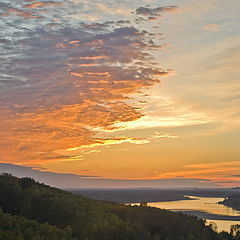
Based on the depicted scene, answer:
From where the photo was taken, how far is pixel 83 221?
63.4m

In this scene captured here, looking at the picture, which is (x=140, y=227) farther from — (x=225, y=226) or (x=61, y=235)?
(x=225, y=226)

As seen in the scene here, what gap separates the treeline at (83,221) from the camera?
47.9 meters

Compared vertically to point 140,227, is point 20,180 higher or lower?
higher

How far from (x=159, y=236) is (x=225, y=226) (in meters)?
56.6

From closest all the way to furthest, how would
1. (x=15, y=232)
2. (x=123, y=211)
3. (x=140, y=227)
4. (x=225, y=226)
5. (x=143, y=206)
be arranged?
(x=15, y=232) < (x=140, y=227) < (x=123, y=211) < (x=143, y=206) < (x=225, y=226)

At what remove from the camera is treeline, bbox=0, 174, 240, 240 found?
4794 centimetres

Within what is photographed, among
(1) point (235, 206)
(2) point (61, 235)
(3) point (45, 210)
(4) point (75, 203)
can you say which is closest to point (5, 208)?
(3) point (45, 210)

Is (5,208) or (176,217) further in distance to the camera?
Result: (176,217)

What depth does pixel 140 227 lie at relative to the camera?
68.8 metres

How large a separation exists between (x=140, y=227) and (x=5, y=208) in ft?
81.2

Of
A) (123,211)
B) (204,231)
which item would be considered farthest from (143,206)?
(204,231)

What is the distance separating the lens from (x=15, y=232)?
1642 inches

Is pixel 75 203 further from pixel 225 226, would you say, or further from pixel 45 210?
pixel 225 226

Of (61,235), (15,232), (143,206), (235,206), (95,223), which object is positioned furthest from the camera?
(235,206)
